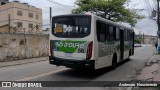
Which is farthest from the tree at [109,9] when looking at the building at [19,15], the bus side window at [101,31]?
the building at [19,15]

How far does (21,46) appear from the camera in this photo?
24.1m

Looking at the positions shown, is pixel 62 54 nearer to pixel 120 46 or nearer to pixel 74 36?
pixel 74 36

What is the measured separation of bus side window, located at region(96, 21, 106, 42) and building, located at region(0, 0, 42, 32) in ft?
210

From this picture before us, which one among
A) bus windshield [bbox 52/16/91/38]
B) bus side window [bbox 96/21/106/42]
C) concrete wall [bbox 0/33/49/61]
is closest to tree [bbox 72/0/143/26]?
concrete wall [bbox 0/33/49/61]

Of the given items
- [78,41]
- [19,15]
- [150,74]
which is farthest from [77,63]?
[19,15]

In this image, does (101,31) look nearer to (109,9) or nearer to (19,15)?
(109,9)

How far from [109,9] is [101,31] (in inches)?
1290

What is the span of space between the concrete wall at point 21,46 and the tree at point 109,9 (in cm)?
1819

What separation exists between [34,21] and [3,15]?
Result: 9.66 meters

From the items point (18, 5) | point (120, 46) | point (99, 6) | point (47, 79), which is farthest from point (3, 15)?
point (47, 79)

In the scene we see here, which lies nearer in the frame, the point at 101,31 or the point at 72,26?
the point at 72,26

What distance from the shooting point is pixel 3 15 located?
3297 inches

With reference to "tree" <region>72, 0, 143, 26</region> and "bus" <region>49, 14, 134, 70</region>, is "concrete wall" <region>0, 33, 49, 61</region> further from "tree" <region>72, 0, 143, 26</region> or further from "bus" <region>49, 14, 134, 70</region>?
"tree" <region>72, 0, 143, 26</region>

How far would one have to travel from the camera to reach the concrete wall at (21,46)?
2192 cm
